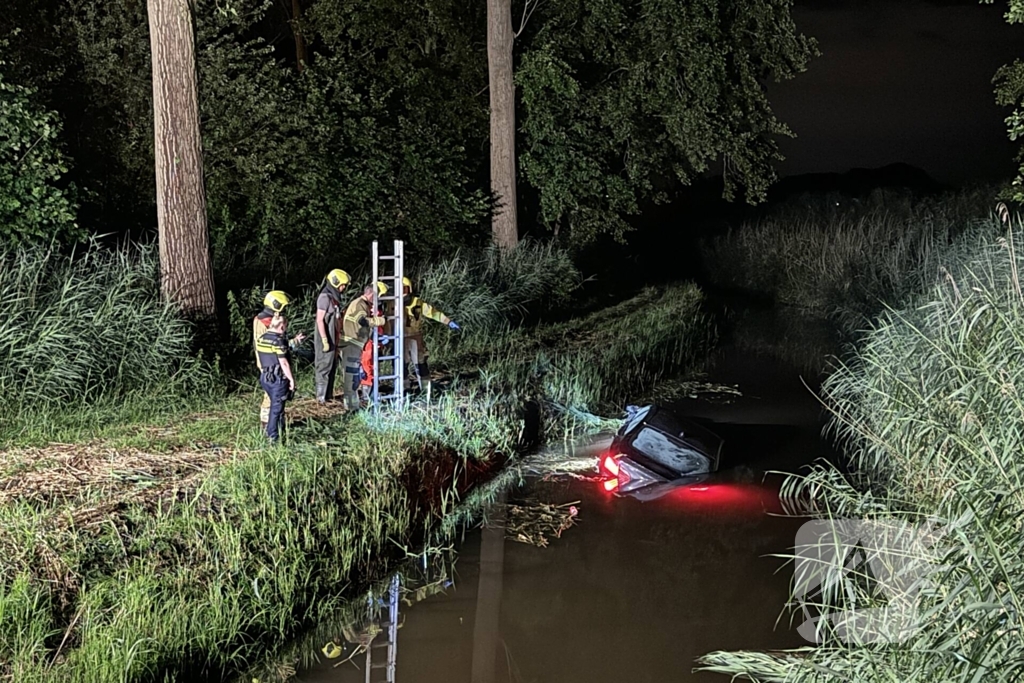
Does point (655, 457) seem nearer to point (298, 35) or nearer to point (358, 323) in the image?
point (358, 323)

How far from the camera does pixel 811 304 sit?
82.4 feet

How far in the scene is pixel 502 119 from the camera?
19766mm

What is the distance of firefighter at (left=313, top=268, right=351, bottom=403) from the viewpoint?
9148 millimetres

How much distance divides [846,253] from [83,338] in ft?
61.2

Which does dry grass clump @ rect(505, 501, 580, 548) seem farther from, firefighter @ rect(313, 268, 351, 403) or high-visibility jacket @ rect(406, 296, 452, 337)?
firefighter @ rect(313, 268, 351, 403)

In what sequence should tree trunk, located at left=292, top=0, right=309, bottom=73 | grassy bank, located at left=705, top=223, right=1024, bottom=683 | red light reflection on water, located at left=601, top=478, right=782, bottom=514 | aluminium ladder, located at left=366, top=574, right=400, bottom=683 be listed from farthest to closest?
tree trunk, located at left=292, top=0, right=309, bottom=73 < red light reflection on water, located at left=601, top=478, right=782, bottom=514 < aluminium ladder, located at left=366, top=574, right=400, bottom=683 < grassy bank, located at left=705, top=223, right=1024, bottom=683

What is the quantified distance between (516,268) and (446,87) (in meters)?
5.73

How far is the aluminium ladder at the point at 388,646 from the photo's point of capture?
18.6ft

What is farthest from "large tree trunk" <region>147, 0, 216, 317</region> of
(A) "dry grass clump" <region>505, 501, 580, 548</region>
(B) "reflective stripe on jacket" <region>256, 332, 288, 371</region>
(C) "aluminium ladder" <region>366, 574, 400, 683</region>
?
(C) "aluminium ladder" <region>366, 574, 400, 683</region>

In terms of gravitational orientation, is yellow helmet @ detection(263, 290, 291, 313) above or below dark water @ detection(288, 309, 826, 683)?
above

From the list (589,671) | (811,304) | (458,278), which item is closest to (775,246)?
(811,304)

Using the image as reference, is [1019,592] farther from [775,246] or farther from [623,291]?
[775,246]

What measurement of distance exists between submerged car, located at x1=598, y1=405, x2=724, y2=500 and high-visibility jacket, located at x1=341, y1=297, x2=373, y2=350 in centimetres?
269

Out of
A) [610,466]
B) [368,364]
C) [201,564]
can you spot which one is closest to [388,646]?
[201,564]
